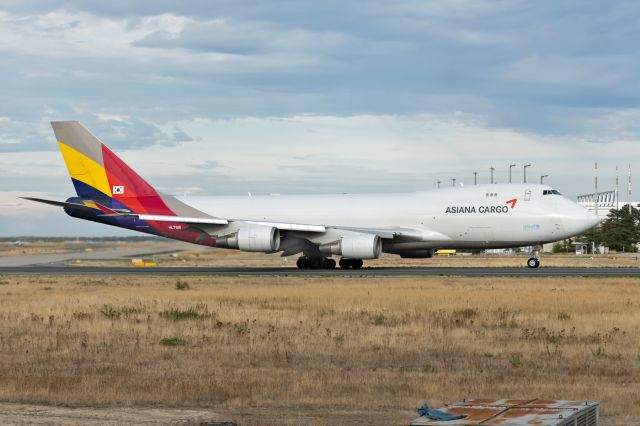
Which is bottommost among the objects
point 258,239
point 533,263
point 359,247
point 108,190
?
point 533,263

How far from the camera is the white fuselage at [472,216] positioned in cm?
5066

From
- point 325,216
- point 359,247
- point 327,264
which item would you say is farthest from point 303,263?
point 359,247

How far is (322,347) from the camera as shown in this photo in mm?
19672

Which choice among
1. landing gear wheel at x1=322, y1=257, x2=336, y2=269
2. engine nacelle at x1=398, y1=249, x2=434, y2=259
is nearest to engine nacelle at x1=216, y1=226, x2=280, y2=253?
landing gear wheel at x1=322, y1=257, x2=336, y2=269

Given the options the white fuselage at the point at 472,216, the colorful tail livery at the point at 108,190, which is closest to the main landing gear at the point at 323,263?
the white fuselage at the point at 472,216

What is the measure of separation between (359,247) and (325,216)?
5473 mm

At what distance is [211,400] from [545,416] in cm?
713

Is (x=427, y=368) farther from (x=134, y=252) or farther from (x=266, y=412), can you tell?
(x=134, y=252)

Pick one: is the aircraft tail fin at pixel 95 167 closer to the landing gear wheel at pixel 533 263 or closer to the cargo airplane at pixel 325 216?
the cargo airplane at pixel 325 216

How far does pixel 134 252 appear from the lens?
91812 millimetres

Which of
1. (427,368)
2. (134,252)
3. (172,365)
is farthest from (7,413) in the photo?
(134,252)

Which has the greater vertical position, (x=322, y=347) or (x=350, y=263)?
(x=350, y=263)

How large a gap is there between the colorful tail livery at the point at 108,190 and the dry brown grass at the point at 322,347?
70.3 ft

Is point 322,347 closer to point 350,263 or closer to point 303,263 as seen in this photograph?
point 303,263
